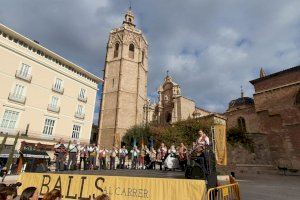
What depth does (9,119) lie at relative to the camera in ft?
74.0

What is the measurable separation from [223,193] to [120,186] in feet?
10.5

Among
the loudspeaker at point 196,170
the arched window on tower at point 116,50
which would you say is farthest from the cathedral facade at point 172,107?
the loudspeaker at point 196,170

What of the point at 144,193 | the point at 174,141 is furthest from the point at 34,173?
the point at 174,141

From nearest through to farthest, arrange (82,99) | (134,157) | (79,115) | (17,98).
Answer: (134,157) → (17,98) → (79,115) → (82,99)

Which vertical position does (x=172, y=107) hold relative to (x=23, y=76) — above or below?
above

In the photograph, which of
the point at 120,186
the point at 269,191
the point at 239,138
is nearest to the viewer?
the point at 120,186

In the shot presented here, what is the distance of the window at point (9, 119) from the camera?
72.7 ft

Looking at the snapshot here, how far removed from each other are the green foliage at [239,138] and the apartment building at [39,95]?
1848 cm

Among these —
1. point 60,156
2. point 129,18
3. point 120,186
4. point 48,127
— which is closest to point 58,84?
point 48,127

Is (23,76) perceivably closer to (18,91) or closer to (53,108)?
(18,91)

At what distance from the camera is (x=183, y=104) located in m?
42.3

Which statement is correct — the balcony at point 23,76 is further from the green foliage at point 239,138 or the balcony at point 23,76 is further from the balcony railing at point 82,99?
the green foliage at point 239,138

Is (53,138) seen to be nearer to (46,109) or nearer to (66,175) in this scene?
(46,109)

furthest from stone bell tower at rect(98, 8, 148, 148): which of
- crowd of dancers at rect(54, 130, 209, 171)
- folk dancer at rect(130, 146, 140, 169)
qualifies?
crowd of dancers at rect(54, 130, 209, 171)
